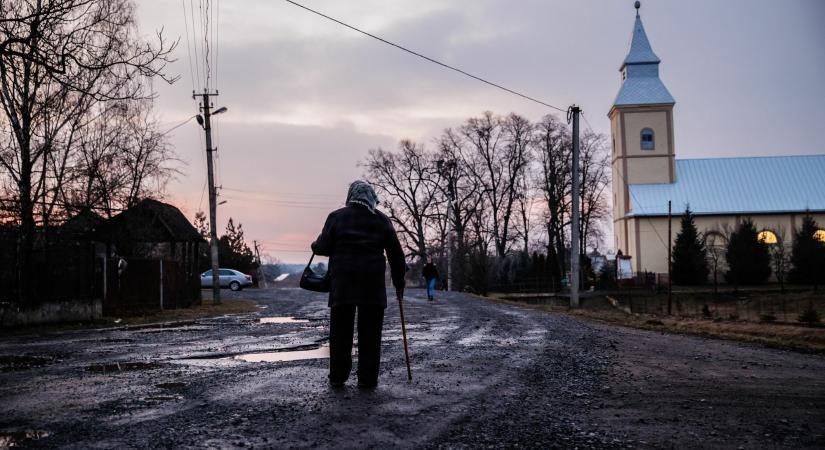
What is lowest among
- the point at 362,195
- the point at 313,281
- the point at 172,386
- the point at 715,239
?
the point at 172,386

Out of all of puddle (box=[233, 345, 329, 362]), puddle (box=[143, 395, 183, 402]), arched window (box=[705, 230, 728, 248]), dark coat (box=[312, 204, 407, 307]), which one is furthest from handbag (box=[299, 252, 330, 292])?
arched window (box=[705, 230, 728, 248])

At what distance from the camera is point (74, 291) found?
16875 millimetres

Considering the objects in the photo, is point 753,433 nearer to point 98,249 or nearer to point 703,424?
point 703,424

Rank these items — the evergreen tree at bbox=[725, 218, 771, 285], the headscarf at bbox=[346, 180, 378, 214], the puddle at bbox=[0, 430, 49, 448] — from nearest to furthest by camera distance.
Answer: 1. the puddle at bbox=[0, 430, 49, 448]
2. the headscarf at bbox=[346, 180, 378, 214]
3. the evergreen tree at bbox=[725, 218, 771, 285]

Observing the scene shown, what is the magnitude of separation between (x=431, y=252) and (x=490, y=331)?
141 feet

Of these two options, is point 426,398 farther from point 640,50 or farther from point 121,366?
point 640,50

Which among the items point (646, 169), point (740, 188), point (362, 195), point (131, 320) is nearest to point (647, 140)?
point (646, 169)

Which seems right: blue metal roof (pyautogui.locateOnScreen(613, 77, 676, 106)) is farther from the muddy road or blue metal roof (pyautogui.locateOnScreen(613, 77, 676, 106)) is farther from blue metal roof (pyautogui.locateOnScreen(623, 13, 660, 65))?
the muddy road

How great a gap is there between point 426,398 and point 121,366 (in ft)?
13.4

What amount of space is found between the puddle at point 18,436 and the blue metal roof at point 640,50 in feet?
186

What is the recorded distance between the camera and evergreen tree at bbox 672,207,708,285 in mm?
47812

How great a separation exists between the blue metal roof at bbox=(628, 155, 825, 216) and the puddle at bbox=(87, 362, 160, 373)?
49.9 meters

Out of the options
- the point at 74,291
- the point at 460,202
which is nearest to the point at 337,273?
the point at 74,291

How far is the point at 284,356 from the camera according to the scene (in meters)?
8.81
